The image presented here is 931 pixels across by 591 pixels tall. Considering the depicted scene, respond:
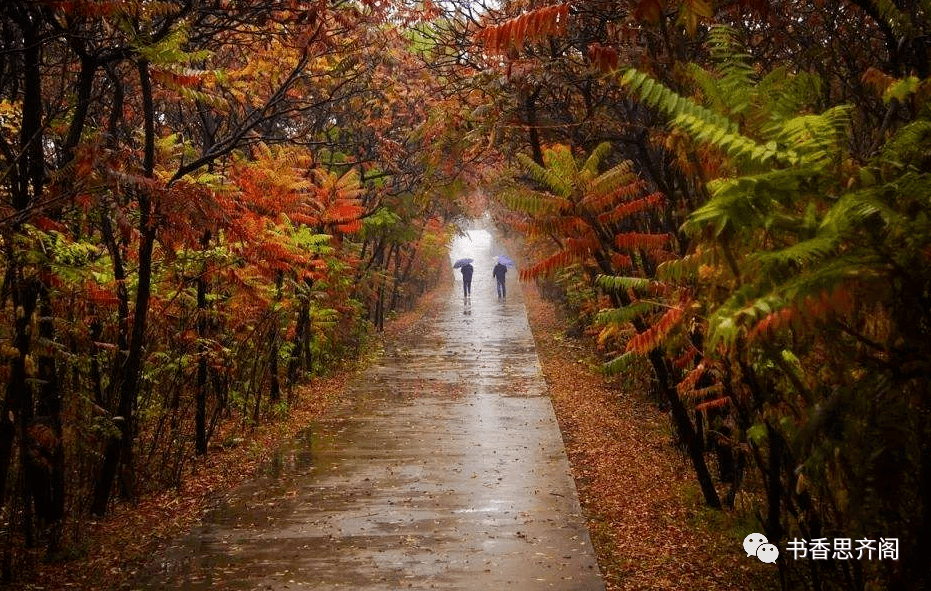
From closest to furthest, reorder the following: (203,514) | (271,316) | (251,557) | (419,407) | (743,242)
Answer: (743,242), (251,557), (203,514), (271,316), (419,407)

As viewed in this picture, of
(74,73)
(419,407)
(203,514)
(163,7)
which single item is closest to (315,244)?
(419,407)

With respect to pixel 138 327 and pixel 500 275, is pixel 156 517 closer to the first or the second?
pixel 138 327

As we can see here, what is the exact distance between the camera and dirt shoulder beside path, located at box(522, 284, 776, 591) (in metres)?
6.66

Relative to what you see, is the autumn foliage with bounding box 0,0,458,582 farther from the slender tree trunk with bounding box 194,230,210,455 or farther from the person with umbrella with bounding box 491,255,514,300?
the person with umbrella with bounding box 491,255,514,300

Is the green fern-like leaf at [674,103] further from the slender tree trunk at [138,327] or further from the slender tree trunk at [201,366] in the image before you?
the slender tree trunk at [201,366]

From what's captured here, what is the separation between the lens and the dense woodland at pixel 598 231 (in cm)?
409

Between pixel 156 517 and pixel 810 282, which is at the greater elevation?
pixel 810 282

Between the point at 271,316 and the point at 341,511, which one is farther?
the point at 271,316

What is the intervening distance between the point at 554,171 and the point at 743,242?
11.6 ft

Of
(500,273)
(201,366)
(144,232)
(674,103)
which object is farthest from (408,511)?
(500,273)

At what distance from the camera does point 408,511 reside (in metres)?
8.34

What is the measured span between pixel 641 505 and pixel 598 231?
112 inches

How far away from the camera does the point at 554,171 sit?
809 cm

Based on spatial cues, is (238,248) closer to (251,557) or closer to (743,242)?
(251,557)
